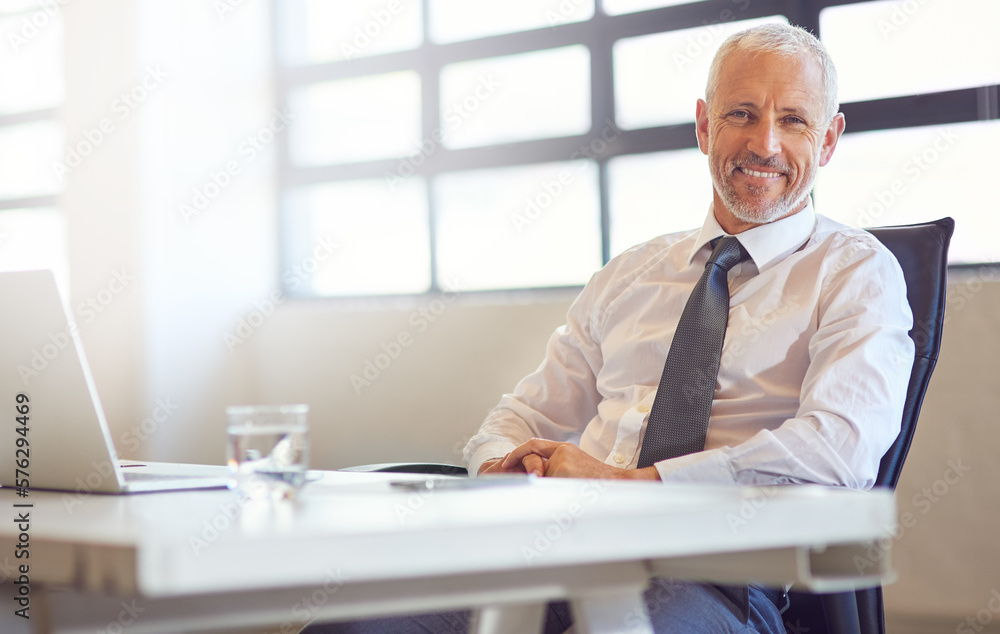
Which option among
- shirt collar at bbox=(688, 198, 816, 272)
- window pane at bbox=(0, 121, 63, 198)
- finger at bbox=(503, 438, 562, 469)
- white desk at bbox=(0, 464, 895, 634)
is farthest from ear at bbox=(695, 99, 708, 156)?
window pane at bbox=(0, 121, 63, 198)

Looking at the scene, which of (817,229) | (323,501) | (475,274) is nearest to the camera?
(323,501)

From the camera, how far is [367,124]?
149 inches

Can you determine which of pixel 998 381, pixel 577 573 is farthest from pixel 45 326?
pixel 998 381

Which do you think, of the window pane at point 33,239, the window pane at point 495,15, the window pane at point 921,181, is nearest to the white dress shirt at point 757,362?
the window pane at point 921,181

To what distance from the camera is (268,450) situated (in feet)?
2.85

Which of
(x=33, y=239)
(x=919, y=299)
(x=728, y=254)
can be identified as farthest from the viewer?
(x=33, y=239)

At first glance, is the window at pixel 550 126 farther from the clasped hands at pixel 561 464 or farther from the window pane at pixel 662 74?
the clasped hands at pixel 561 464

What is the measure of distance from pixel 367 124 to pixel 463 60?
1.65 feet

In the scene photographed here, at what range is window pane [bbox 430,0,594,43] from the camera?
3.38 m

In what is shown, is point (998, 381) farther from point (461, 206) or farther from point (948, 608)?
point (461, 206)

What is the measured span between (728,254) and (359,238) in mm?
2362

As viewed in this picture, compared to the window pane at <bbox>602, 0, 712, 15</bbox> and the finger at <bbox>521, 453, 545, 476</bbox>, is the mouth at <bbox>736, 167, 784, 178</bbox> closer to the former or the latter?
the finger at <bbox>521, 453, 545, 476</bbox>

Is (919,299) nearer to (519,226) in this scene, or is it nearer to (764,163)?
(764,163)

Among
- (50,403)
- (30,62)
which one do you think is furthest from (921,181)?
(30,62)
